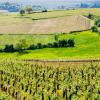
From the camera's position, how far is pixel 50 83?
3873 inches

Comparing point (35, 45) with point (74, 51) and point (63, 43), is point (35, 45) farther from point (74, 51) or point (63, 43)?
point (74, 51)

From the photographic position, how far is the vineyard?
3501 inches

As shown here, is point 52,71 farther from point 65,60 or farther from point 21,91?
point 65,60

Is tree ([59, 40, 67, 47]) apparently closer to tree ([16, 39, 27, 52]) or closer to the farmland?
the farmland

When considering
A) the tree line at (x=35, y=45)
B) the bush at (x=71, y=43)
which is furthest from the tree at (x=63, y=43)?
the bush at (x=71, y=43)

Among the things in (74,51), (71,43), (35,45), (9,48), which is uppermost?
(71,43)

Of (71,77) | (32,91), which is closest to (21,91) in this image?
(32,91)

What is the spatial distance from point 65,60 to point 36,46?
34465mm

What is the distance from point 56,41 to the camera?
7111 inches

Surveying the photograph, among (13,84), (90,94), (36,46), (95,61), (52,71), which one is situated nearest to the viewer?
(90,94)

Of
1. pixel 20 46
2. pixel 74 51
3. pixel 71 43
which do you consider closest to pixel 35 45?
pixel 20 46

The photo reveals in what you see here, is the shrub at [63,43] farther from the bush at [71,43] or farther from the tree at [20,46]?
the tree at [20,46]

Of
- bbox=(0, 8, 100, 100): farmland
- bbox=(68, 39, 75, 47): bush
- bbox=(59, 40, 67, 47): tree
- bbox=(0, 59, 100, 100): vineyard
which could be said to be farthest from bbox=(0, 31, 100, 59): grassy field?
bbox=(0, 59, 100, 100): vineyard

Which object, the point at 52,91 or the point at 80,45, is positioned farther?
the point at 80,45
